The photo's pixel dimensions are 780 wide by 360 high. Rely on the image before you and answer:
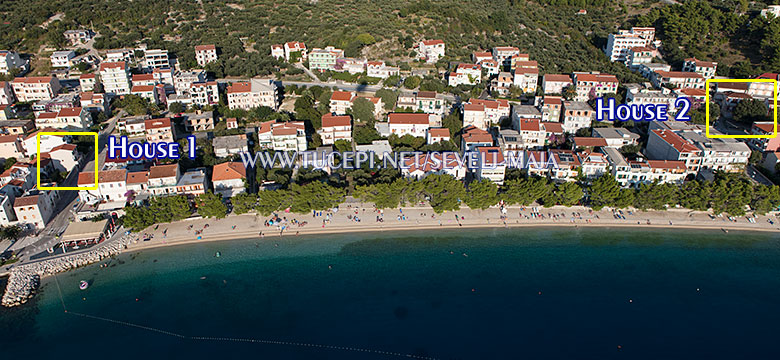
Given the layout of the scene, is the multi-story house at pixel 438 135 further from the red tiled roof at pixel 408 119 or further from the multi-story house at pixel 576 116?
the multi-story house at pixel 576 116

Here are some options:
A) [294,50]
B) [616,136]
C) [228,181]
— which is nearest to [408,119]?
[228,181]

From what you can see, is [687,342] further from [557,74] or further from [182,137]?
[182,137]

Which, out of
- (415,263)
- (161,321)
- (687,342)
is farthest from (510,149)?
(161,321)

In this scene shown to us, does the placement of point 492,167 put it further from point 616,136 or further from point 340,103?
point 340,103

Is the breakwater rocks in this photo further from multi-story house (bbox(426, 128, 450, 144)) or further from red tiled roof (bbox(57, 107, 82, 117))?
multi-story house (bbox(426, 128, 450, 144))

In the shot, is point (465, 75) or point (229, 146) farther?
point (465, 75)

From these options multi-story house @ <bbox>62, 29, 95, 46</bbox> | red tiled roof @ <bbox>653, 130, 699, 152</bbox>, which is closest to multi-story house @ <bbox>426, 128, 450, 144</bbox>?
red tiled roof @ <bbox>653, 130, 699, 152</bbox>
